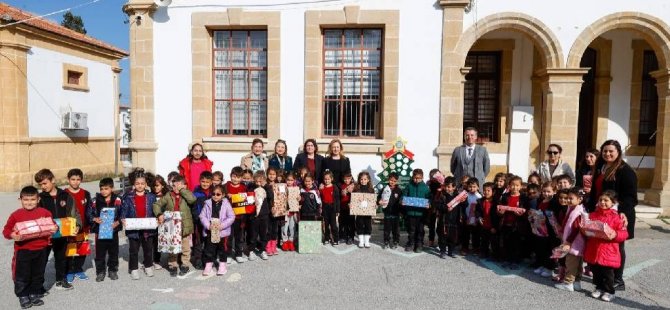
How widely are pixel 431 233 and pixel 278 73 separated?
4180 millimetres

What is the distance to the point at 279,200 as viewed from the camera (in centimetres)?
558

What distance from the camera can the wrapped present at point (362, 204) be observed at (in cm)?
582

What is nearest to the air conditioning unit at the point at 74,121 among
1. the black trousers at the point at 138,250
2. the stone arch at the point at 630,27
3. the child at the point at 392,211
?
the black trousers at the point at 138,250

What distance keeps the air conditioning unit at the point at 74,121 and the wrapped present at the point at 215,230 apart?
10.7 meters

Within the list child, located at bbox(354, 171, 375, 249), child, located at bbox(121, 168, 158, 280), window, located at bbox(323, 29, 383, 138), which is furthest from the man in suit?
child, located at bbox(121, 168, 158, 280)

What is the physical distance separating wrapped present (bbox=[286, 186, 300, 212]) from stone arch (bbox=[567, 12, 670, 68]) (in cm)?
579


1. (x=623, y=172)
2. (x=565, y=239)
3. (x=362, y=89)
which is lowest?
(x=565, y=239)

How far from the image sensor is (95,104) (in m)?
14.5

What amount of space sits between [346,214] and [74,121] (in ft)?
36.0

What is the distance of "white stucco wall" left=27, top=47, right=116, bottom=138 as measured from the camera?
1193 centimetres

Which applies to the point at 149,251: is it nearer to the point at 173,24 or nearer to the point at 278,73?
the point at 278,73

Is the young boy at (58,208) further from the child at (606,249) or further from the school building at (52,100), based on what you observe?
the school building at (52,100)

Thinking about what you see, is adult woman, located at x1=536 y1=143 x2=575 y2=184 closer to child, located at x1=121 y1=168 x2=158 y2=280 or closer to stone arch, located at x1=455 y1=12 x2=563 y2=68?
stone arch, located at x1=455 y1=12 x2=563 y2=68

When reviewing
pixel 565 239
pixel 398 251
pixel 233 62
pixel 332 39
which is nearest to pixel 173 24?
pixel 233 62
